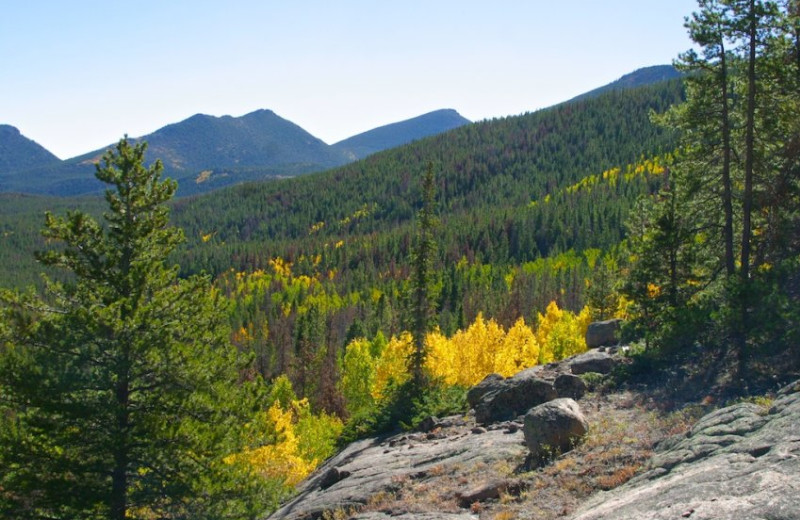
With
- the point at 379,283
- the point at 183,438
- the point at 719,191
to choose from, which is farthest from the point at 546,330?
the point at 379,283

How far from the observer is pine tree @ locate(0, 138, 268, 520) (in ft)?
46.5

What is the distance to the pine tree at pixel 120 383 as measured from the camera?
14164mm

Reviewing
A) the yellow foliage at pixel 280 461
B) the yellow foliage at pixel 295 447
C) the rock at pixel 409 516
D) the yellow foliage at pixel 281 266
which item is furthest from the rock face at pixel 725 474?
the yellow foliage at pixel 281 266

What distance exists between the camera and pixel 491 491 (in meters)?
13.5

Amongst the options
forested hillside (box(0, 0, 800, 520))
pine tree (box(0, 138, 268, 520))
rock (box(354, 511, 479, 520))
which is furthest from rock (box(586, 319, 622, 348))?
pine tree (box(0, 138, 268, 520))

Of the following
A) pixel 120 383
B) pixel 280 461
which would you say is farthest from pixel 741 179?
pixel 280 461

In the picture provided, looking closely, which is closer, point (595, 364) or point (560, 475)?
point (560, 475)

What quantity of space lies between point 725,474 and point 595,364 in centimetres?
1390

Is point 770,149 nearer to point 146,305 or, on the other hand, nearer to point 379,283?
point 146,305

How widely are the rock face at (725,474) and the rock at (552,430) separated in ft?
8.57

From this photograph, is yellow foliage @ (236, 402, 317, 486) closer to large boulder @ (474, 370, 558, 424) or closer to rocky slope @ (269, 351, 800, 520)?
rocky slope @ (269, 351, 800, 520)

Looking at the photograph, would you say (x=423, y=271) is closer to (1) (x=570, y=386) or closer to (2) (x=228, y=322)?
(1) (x=570, y=386)

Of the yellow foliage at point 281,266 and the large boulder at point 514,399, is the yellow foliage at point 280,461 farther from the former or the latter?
the yellow foliage at point 281,266

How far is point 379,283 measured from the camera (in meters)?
146
